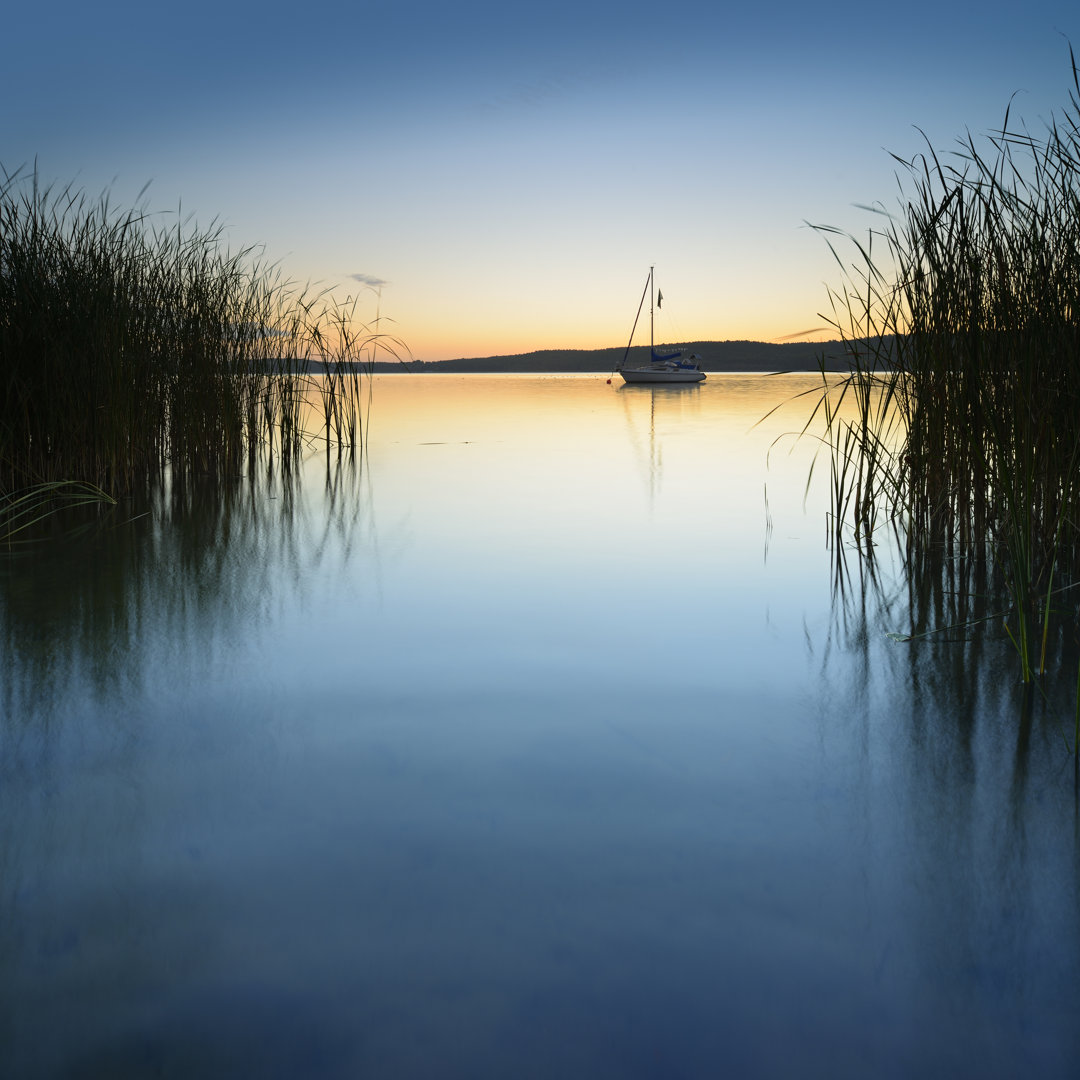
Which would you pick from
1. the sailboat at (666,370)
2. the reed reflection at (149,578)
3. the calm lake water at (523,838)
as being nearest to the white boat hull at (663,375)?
the sailboat at (666,370)

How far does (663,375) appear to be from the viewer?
31.4 metres

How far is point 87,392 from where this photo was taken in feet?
15.9

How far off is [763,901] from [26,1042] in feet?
3.22

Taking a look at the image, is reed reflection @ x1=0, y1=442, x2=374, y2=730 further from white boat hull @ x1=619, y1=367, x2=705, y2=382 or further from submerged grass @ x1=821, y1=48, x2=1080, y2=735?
white boat hull @ x1=619, y1=367, x2=705, y2=382

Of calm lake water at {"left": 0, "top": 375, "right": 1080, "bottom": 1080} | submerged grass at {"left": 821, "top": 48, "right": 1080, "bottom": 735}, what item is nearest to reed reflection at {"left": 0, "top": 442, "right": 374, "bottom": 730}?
calm lake water at {"left": 0, "top": 375, "right": 1080, "bottom": 1080}

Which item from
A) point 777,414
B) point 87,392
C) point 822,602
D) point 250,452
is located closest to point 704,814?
point 822,602

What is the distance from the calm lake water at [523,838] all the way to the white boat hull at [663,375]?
1124 inches

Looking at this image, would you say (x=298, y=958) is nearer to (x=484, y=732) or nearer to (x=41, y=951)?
(x=41, y=951)

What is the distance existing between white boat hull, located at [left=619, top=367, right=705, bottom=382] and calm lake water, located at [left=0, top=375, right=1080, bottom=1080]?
28.6 meters

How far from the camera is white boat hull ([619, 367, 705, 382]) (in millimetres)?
31203

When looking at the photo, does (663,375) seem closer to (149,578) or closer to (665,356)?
(665,356)

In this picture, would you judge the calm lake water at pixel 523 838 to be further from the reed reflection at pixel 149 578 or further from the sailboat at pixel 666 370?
the sailboat at pixel 666 370

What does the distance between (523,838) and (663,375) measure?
30.8 meters

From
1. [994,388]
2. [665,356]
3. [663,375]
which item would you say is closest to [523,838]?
[994,388]
